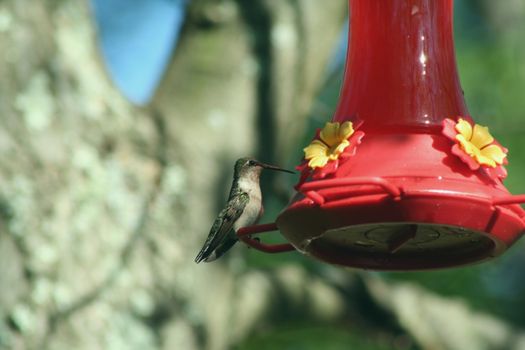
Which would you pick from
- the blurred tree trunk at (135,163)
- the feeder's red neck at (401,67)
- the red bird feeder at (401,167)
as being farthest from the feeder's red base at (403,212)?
the blurred tree trunk at (135,163)

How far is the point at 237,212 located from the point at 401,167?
114 cm

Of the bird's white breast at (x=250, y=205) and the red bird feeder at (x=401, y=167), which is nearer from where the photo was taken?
the red bird feeder at (x=401, y=167)

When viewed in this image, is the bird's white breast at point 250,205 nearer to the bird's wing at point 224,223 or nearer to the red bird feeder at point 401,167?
the bird's wing at point 224,223

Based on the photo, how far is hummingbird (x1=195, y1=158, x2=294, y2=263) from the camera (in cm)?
459

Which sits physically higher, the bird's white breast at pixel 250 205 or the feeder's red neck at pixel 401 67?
the feeder's red neck at pixel 401 67

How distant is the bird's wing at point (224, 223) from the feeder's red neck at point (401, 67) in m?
0.68

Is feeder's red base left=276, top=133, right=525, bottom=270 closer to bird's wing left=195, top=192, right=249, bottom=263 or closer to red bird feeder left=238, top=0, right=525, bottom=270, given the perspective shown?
red bird feeder left=238, top=0, right=525, bottom=270

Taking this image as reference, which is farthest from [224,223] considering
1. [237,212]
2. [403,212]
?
[403,212]

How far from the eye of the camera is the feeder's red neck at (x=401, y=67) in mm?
4016

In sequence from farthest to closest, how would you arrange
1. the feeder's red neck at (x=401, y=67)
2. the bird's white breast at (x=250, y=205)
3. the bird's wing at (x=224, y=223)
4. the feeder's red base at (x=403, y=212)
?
the bird's white breast at (x=250, y=205) < the bird's wing at (x=224, y=223) < the feeder's red neck at (x=401, y=67) < the feeder's red base at (x=403, y=212)

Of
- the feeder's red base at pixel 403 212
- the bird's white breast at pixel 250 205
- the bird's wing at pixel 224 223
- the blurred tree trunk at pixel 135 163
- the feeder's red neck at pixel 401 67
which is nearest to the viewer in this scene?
the feeder's red base at pixel 403 212

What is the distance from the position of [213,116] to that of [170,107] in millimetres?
227

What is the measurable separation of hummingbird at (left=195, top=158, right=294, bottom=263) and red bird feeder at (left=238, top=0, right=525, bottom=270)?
0.56m

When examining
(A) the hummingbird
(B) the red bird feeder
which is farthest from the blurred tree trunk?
(B) the red bird feeder
